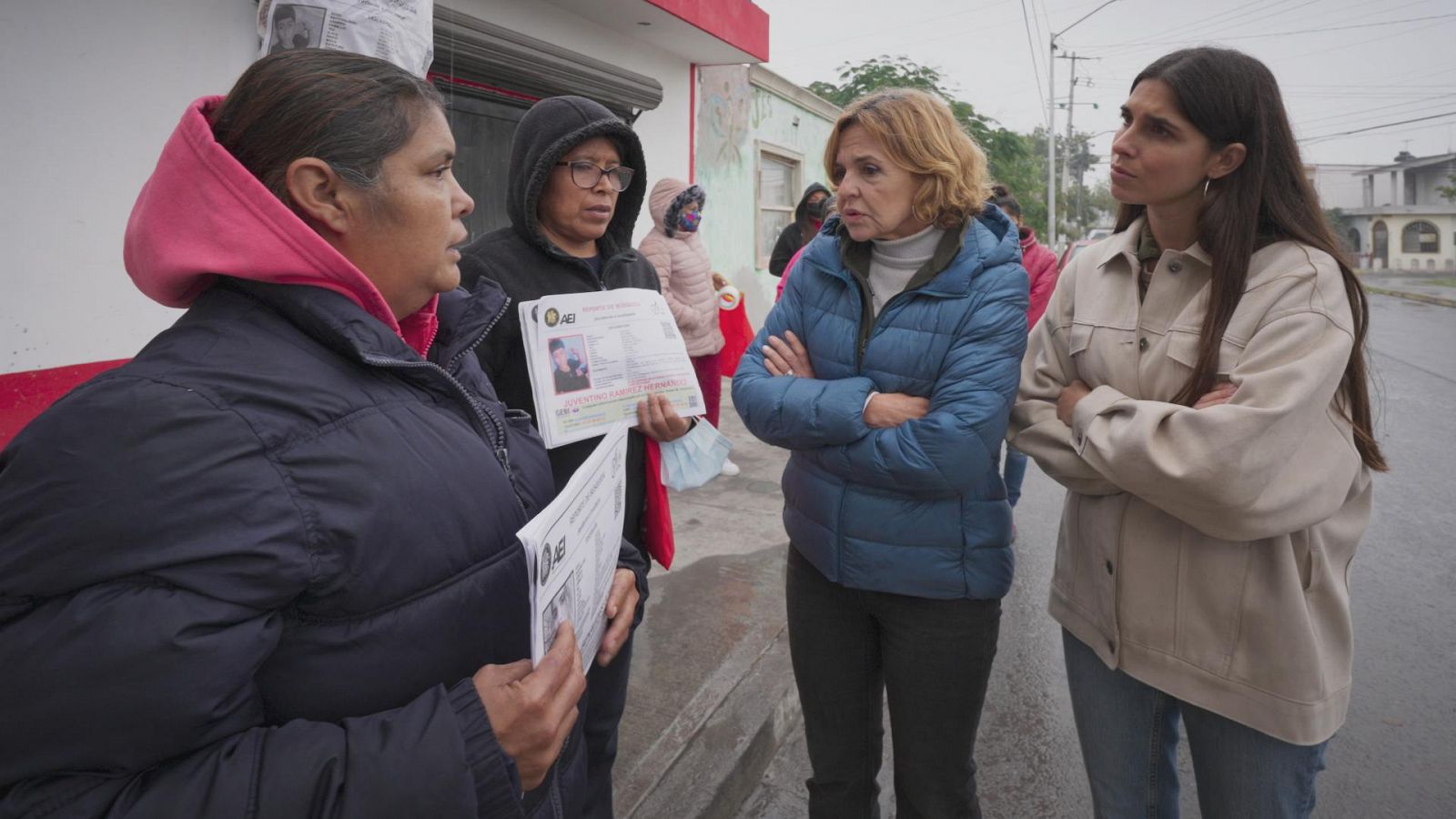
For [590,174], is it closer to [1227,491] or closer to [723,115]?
[1227,491]

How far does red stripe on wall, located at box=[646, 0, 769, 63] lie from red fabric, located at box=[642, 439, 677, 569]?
462 cm

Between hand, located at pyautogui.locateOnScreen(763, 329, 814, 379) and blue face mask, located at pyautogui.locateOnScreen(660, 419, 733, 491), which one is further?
blue face mask, located at pyautogui.locateOnScreen(660, 419, 733, 491)

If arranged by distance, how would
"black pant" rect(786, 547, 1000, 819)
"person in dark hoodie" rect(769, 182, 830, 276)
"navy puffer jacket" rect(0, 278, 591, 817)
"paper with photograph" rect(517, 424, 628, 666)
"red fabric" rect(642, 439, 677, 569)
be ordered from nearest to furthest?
"navy puffer jacket" rect(0, 278, 591, 817) → "paper with photograph" rect(517, 424, 628, 666) → "black pant" rect(786, 547, 1000, 819) → "red fabric" rect(642, 439, 677, 569) → "person in dark hoodie" rect(769, 182, 830, 276)

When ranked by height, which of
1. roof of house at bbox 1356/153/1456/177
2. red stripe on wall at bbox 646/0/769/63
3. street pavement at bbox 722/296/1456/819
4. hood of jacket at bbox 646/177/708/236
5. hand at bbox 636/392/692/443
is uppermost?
roof of house at bbox 1356/153/1456/177

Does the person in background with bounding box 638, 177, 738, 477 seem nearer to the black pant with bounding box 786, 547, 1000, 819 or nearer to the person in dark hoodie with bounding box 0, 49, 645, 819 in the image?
the black pant with bounding box 786, 547, 1000, 819

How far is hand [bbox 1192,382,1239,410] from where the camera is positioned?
155cm

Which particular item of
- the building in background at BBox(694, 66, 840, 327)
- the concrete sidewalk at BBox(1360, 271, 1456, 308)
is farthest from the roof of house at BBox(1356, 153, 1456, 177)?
the building in background at BBox(694, 66, 840, 327)

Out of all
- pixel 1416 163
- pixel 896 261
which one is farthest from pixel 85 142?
pixel 1416 163

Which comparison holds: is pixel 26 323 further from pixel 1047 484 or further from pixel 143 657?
pixel 1047 484

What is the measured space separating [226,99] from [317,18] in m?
0.92

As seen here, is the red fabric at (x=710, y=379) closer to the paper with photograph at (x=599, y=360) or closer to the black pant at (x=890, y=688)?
the paper with photograph at (x=599, y=360)

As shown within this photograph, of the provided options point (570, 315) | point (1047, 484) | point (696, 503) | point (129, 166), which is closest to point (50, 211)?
point (129, 166)

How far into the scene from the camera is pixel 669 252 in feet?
15.3

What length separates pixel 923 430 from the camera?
1.86 metres
